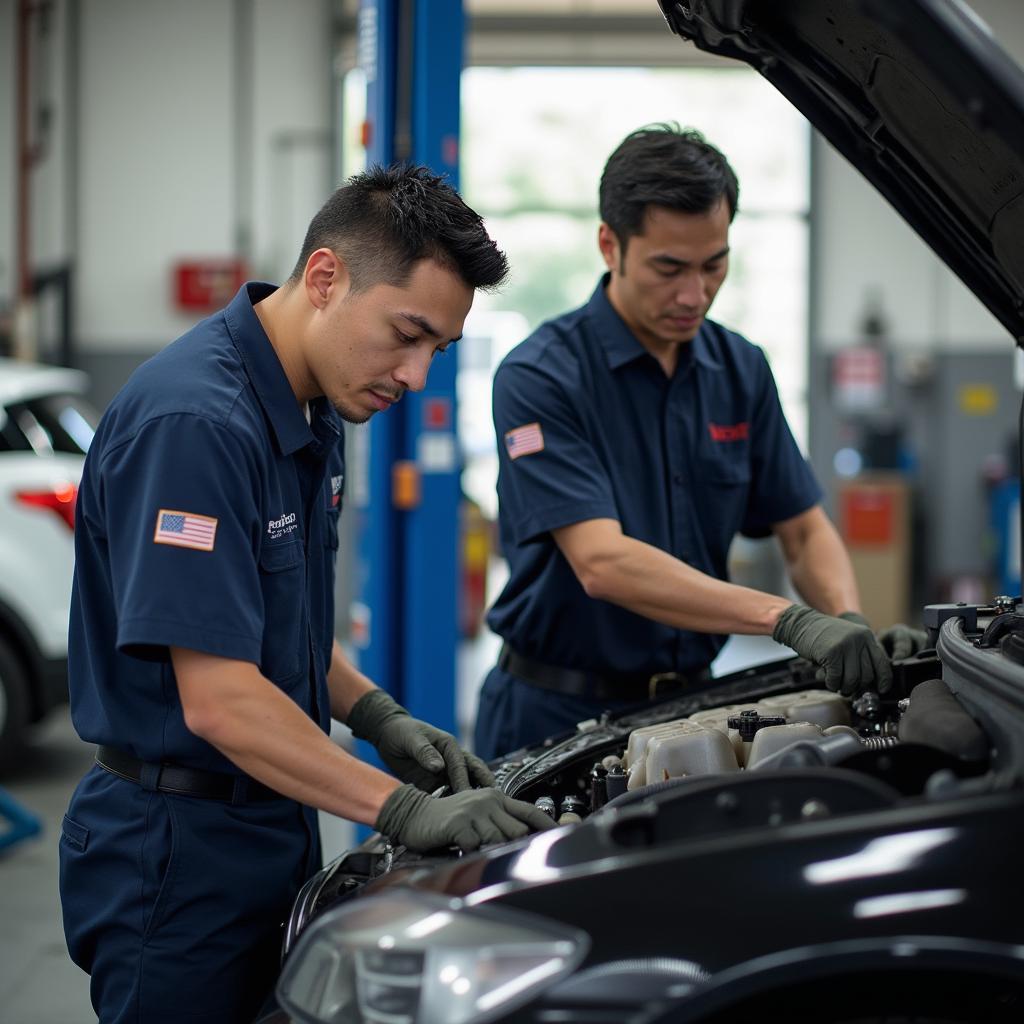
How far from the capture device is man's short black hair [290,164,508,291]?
5.57 ft

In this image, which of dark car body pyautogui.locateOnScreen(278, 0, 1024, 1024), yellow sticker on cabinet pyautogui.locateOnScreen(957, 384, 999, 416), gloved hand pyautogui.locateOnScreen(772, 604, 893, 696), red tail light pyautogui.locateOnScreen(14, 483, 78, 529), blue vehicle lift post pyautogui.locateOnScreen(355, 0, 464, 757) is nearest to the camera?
dark car body pyautogui.locateOnScreen(278, 0, 1024, 1024)

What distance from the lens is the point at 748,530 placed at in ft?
8.95

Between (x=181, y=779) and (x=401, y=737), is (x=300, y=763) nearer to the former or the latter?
(x=181, y=779)

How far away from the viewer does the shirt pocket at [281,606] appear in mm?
1705

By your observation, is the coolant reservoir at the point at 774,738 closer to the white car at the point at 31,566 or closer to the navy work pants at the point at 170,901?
the navy work pants at the point at 170,901

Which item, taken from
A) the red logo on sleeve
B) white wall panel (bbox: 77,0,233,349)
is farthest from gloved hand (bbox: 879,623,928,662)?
white wall panel (bbox: 77,0,233,349)

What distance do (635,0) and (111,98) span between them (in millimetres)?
3555

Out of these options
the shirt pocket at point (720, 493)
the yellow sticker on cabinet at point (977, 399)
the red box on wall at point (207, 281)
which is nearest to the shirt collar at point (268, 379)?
the shirt pocket at point (720, 493)

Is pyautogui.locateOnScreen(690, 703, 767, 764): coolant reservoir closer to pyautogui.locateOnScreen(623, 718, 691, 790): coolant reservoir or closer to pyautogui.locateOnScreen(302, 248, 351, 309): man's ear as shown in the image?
pyautogui.locateOnScreen(623, 718, 691, 790): coolant reservoir

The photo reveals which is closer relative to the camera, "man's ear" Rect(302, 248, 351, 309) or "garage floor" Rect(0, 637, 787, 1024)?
"man's ear" Rect(302, 248, 351, 309)

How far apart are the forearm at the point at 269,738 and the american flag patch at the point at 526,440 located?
0.96 meters

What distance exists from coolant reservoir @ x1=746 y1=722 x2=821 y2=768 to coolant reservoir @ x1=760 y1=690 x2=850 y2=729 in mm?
164

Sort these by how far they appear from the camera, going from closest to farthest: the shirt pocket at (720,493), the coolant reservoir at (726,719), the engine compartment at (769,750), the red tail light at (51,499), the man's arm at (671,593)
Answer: the engine compartment at (769,750), the coolant reservoir at (726,719), the man's arm at (671,593), the shirt pocket at (720,493), the red tail light at (51,499)

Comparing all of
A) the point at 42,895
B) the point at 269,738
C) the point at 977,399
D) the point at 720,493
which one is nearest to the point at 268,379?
the point at 269,738
